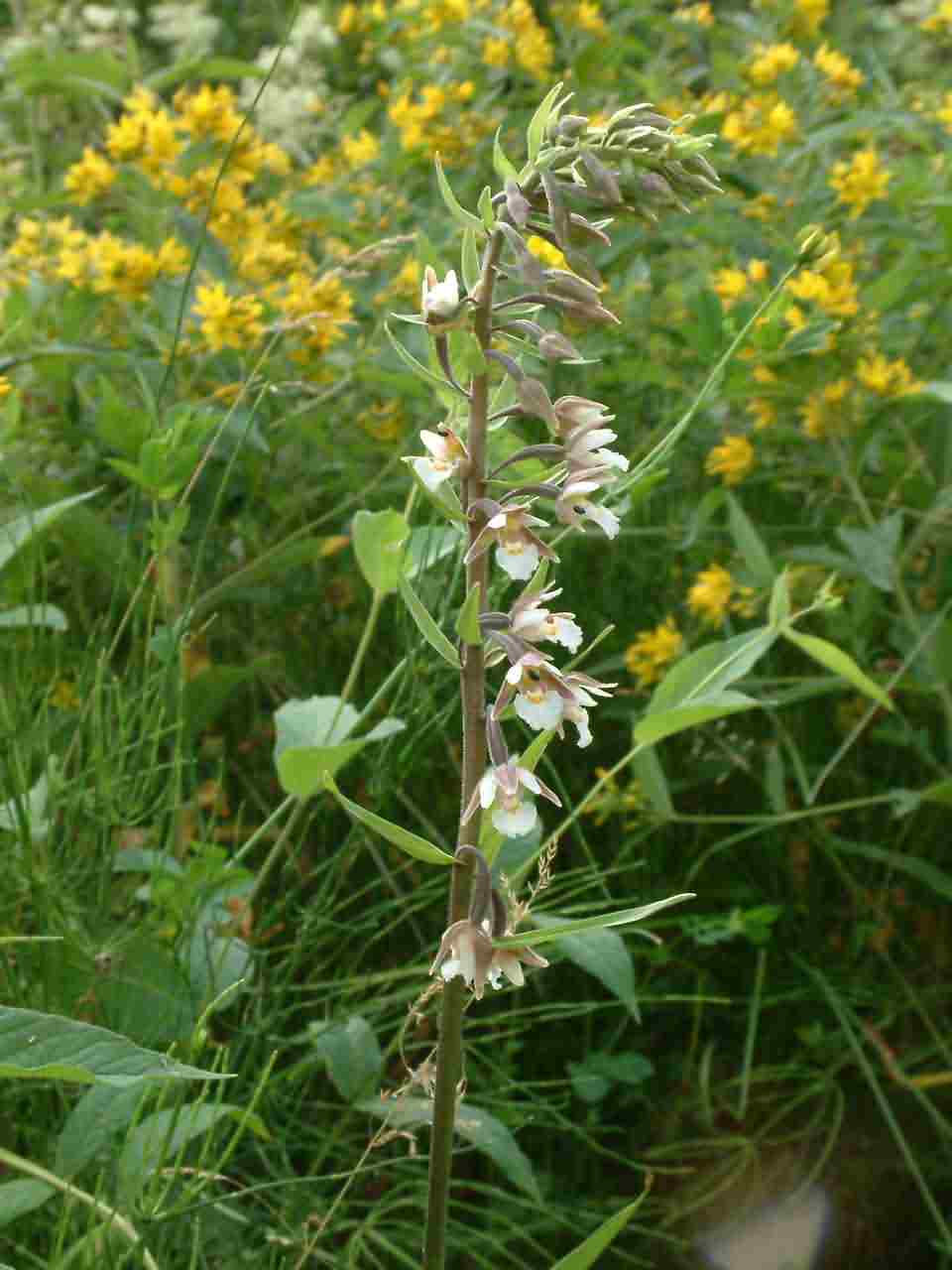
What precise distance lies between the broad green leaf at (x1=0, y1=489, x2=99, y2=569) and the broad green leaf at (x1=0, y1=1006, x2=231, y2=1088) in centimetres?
41

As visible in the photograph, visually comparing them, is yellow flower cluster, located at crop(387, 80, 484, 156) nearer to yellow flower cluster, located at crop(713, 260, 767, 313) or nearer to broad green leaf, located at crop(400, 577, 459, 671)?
yellow flower cluster, located at crop(713, 260, 767, 313)

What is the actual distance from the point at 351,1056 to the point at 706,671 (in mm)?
331

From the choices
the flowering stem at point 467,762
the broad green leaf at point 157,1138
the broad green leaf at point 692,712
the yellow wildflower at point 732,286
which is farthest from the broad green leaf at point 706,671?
the yellow wildflower at point 732,286

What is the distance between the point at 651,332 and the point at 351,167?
1.45ft

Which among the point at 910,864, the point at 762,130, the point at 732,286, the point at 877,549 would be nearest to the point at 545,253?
the point at 732,286

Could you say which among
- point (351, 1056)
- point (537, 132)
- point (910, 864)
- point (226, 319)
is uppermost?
point (537, 132)

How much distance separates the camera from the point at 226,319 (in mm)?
1245

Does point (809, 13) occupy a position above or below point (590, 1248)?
above

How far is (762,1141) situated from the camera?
51.2 inches

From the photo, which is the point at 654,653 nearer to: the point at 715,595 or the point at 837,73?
the point at 715,595

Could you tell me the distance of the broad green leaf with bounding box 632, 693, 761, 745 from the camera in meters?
0.86

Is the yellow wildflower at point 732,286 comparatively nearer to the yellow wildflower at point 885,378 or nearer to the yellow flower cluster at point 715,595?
the yellow wildflower at point 885,378

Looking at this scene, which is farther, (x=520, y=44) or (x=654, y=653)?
(x=520, y=44)

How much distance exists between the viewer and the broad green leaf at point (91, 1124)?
2.59ft
